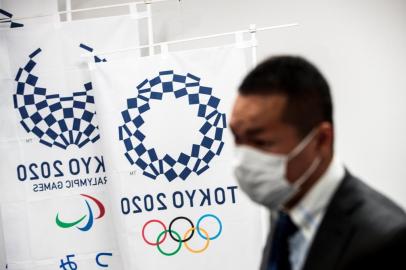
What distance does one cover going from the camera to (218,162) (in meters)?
2.57

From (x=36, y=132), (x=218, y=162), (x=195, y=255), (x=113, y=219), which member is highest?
(x=36, y=132)

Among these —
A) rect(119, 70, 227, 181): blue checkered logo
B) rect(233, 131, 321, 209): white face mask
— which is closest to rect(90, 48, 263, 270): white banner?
rect(119, 70, 227, 181): blue checkered logo

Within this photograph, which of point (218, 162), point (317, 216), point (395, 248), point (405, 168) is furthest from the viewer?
point (405, 168)

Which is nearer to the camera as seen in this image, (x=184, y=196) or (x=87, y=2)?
(x=184, y=196)

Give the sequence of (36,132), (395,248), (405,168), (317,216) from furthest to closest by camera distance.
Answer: (405,168)
(36,132)
(317,216)
(395,248)

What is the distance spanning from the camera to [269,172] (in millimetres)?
1153

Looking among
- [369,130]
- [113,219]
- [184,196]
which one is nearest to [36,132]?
[113,219]

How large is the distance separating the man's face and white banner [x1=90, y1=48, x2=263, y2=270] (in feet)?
4.65

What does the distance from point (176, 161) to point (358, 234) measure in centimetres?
169

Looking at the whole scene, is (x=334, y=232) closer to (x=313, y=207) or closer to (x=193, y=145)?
(x=313, y=207)

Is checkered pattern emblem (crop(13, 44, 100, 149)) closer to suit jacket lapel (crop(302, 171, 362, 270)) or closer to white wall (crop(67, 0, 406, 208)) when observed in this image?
white wall (crop(67, 0, 406, 208))

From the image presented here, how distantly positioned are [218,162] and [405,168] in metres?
1.18

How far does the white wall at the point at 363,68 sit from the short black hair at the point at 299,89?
1.89m

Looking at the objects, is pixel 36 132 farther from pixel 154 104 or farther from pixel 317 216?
pixel 317 216
